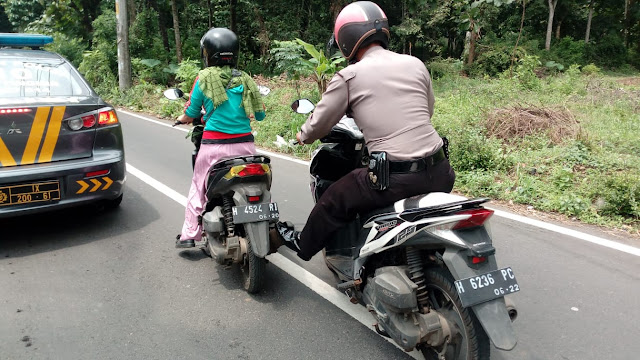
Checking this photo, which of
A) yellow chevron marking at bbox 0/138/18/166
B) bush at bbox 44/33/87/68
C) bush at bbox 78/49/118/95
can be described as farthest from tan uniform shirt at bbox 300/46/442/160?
bush at bbox 44/33/87/68

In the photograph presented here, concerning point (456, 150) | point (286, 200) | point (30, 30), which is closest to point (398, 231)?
point (286, 200)

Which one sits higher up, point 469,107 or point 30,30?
point 30,30

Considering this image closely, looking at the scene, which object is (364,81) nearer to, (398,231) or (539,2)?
(398,231)

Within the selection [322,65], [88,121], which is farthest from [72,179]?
[322,65]

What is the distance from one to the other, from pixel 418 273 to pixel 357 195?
586 millimetres

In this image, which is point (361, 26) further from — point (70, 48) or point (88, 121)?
point (70, 48)

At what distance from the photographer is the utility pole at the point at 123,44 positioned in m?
16.0

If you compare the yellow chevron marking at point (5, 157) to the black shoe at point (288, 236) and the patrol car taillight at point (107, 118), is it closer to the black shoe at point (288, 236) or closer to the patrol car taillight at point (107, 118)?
the patrol car taillight at point (107, 118)

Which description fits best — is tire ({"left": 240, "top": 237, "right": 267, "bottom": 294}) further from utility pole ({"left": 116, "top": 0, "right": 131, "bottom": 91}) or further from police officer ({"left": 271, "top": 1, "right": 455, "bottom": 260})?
utility pole ({"left": 116, "top": 0, "right": 131, "bottom": 91})

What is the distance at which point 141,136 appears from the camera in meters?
10.5

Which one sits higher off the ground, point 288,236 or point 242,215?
point 242,215

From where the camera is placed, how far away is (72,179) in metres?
4.40

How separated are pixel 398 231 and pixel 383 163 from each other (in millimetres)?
401

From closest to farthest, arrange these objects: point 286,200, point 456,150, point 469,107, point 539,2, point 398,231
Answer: point 398,231 < point 286,200 < point 456,150 < point 469,107 < point 539,2
